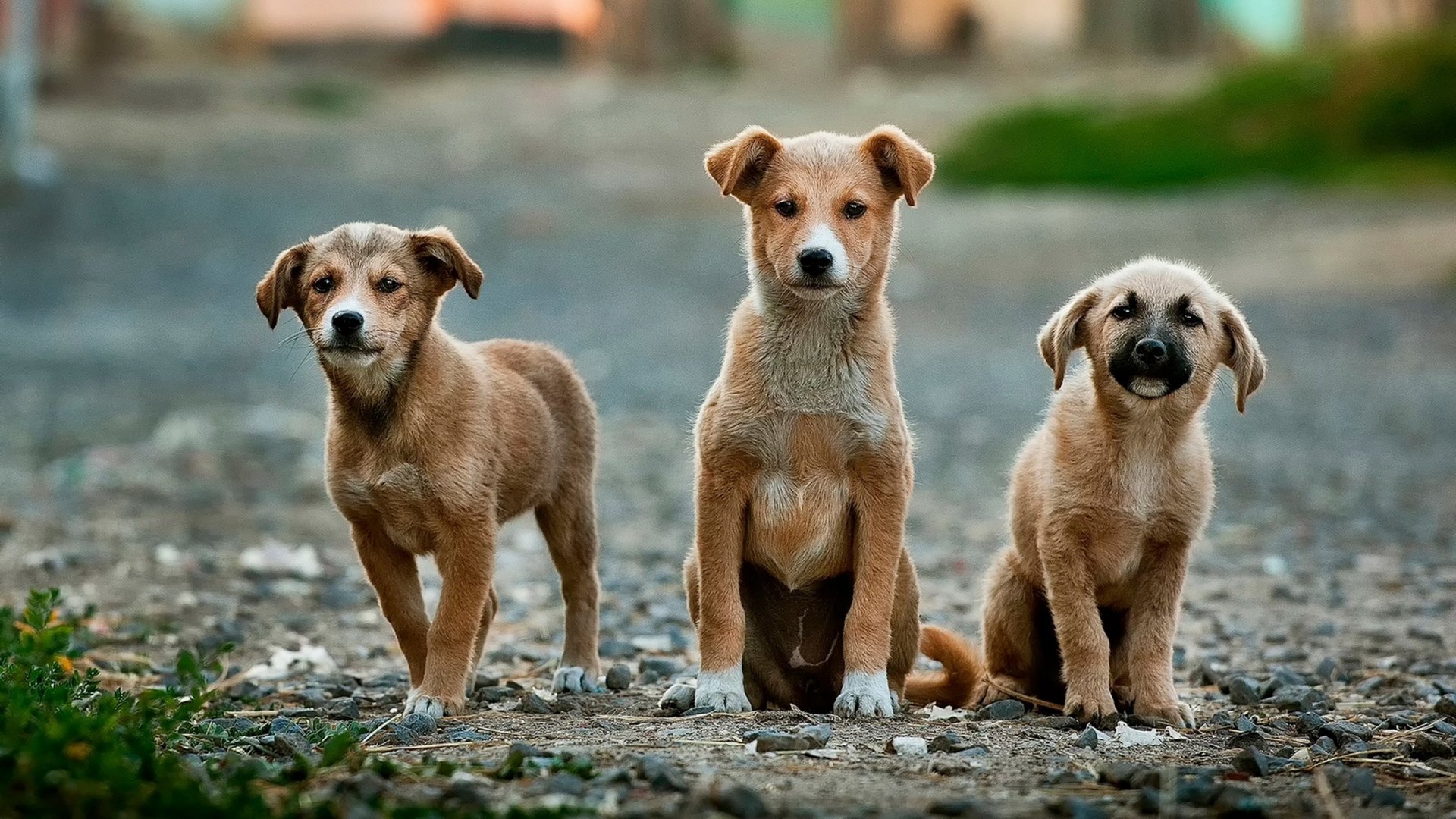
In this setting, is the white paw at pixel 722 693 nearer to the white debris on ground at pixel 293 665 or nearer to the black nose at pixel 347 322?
the black nose at pixel 347 322

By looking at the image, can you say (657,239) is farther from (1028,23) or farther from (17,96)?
(1028,23)

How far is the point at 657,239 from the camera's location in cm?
A: 2253

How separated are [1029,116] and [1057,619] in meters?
20.1

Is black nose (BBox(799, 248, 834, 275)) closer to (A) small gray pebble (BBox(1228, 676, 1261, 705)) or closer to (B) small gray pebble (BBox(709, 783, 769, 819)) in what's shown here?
(B) small gray pebble (BBox(709, 783, 769, 819))

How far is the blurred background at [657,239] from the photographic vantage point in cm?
959

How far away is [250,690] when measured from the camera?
643 centimetres

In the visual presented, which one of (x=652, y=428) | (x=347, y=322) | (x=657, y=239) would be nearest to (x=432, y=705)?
(x=347, y=322)

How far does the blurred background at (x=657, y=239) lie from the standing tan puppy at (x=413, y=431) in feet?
5.60

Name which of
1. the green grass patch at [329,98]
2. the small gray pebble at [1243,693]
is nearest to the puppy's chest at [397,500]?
the small gray pebble at [1243,693]

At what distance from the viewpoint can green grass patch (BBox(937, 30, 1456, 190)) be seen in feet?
73.9

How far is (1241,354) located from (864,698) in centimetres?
171

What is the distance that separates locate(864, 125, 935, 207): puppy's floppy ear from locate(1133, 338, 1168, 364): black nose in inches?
35.1

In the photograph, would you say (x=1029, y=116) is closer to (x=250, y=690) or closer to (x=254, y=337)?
(x=254, y=337)

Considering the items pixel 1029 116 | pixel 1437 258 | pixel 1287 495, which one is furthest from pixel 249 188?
pixel 1287 495
